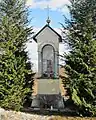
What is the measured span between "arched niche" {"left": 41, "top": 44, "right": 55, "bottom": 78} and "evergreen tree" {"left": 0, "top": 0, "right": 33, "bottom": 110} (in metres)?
1.22

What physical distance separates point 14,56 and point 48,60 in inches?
123

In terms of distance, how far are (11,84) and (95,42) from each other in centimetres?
420

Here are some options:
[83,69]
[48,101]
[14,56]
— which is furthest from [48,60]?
[83,69]

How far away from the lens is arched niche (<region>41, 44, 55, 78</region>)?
17.1m

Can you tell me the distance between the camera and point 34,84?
54.4ft

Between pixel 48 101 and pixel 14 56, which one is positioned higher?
pixel 14 56

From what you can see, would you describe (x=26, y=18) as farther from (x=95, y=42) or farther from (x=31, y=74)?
(x=95, y=42)

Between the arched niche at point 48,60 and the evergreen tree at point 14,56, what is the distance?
122 centimetres

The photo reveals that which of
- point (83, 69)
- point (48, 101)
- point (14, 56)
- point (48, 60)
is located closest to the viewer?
point (83, 69)

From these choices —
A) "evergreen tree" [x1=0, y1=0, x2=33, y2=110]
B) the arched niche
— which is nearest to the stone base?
"evergreen tree" [x1=0, y1=0, x2=33, y2=110]

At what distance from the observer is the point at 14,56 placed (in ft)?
48.0

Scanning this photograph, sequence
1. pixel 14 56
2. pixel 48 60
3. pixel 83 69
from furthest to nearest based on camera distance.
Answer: pixel 48 60, pixel 14 56, pixel 83 69

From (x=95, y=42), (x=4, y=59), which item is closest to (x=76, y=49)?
(x=95, y=42)

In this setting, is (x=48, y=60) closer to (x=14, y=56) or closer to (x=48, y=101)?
(x=48, y=101)
